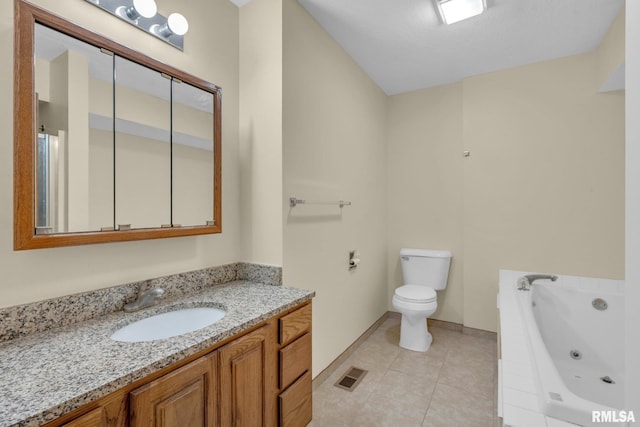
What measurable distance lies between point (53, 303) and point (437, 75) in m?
3.17

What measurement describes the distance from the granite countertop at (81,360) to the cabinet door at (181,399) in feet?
0.18

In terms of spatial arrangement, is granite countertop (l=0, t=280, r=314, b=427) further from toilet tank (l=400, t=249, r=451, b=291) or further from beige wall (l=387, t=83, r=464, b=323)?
beige wall (l=387, t=83, r=464, b=323)

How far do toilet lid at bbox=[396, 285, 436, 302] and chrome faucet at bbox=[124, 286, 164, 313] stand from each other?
1.89 metres

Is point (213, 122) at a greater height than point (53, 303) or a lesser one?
greater

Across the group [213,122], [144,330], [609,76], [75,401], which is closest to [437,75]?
[609,76]

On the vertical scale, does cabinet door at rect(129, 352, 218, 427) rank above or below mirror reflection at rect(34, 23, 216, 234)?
below

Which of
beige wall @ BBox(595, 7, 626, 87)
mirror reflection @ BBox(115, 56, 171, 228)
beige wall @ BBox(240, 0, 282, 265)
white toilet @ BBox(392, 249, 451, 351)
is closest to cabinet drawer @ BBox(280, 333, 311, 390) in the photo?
beige wall @ BBox(240, 0, 282, 265)

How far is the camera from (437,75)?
9.32ft

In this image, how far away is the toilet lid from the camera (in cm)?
249

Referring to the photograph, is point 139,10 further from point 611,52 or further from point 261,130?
point 611,52

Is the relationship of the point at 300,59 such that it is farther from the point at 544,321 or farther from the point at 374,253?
the point at 544,321

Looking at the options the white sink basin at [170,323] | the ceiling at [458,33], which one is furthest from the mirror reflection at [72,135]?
the ceiling at [458,33]

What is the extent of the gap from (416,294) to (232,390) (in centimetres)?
184

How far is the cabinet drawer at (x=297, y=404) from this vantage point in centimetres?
139
